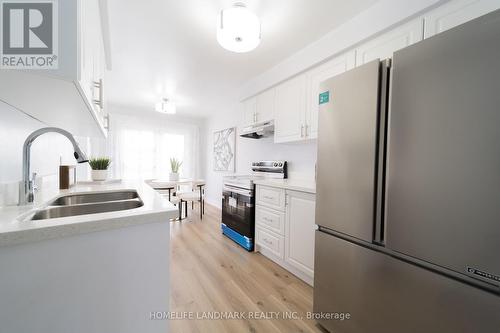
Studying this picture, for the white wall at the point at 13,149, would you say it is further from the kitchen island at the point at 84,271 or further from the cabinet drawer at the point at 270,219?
the cabinet drawer at the point at 270,219

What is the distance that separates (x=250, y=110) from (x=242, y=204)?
4.93 feet

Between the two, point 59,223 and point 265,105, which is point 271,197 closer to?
point 265,105

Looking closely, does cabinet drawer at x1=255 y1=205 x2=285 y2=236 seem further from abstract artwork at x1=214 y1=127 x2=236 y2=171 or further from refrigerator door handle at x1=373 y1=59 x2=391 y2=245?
abstract artwork at x1=214 y1=127 x2=236 y2=171

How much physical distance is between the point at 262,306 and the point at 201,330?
489 millimetres

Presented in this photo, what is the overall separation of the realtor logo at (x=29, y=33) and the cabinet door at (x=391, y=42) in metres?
1.98

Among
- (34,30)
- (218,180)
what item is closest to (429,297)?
(34,30)

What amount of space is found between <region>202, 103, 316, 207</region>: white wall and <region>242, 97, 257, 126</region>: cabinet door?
1.50ft

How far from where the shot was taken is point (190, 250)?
238 cm

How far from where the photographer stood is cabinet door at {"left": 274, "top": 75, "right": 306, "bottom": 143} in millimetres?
2123

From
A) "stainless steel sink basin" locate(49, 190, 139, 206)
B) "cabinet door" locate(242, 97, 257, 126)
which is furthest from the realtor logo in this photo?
"cabinet door" locate(242, 97, 257, 126)

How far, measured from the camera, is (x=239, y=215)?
2582 mm

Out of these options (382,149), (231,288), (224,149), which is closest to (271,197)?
(231,288)

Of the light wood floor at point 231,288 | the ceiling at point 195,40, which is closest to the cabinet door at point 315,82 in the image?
the ceiling at point 195,40

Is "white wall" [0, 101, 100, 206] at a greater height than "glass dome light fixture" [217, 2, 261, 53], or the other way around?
"glass dome light fixture" [217, 2, 261, 53]
